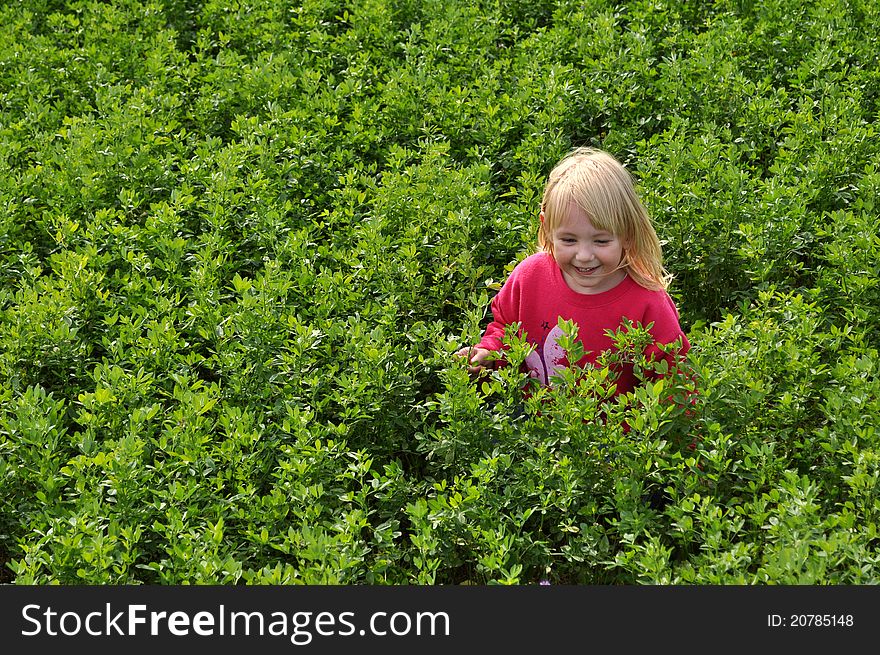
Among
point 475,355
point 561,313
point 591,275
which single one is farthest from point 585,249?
point 475,355

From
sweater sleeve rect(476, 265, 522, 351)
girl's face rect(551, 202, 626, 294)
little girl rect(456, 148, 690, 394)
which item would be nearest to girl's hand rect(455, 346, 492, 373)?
little girl rect(456, 148, 690, 394)

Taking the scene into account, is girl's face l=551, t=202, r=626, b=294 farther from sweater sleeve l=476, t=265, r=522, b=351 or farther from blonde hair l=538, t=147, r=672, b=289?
sweater sleeve l=476, t=265, r=522, b=351

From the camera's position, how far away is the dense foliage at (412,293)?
357 cm

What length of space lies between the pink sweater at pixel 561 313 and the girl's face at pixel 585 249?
0.09 metres

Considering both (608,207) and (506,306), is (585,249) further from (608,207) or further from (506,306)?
(506,306)

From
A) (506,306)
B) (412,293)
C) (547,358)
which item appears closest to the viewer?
(547,358)

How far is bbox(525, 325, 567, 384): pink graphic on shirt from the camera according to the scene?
424 centimetres

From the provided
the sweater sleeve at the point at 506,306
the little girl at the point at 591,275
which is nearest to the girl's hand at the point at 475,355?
the little girl at the point at 591,275

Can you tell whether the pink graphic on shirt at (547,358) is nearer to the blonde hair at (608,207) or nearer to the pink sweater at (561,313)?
the pink sweater at (561,313)

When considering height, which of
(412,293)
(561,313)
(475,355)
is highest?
(412,293)

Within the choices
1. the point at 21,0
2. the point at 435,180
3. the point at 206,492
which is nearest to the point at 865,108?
the point at 435,180

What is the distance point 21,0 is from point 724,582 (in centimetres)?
705

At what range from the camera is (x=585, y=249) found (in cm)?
408

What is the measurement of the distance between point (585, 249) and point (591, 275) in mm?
129
